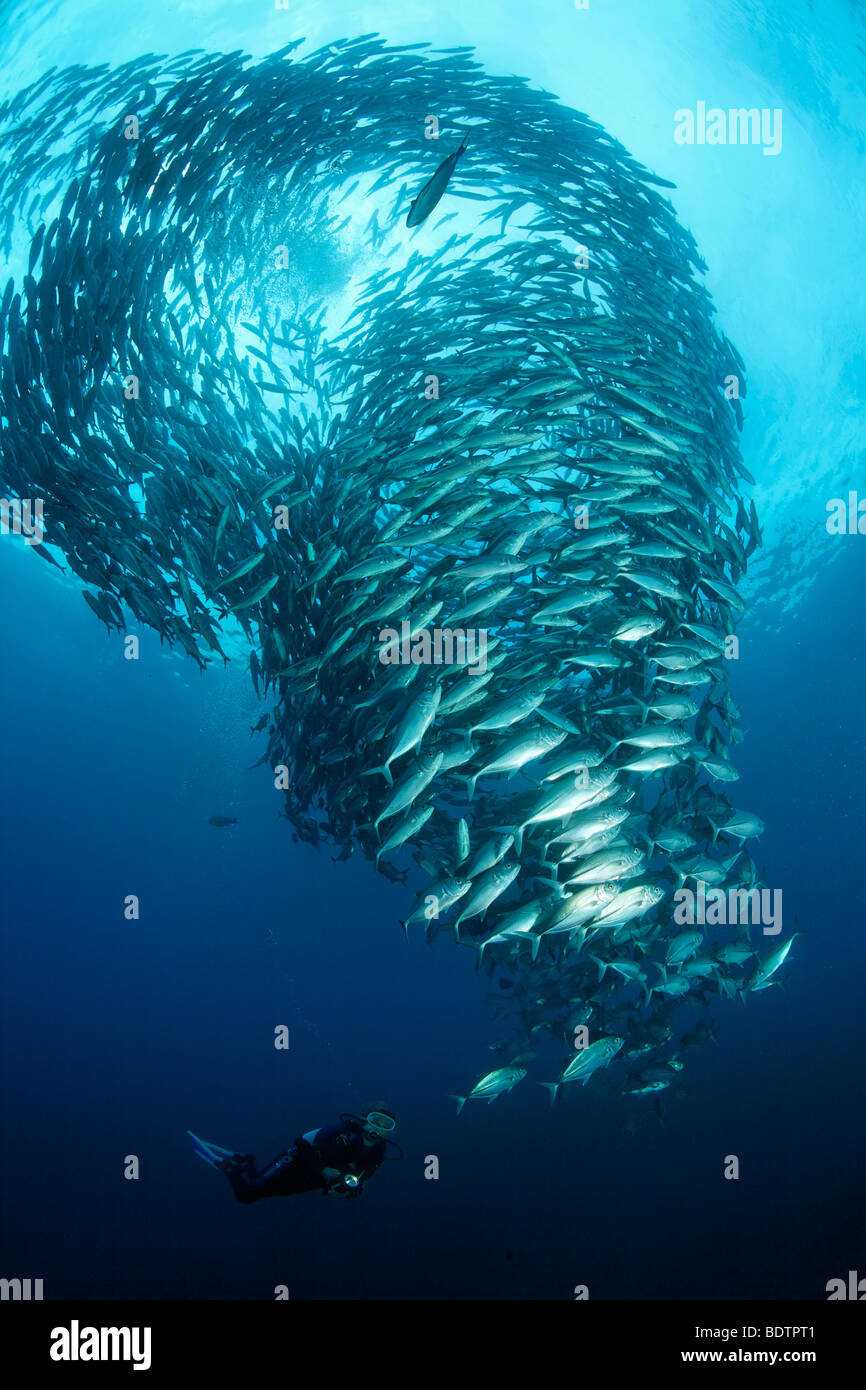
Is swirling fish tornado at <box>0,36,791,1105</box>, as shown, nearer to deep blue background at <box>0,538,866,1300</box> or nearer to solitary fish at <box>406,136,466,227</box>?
solitary fish at <box>406,136,466,227</box>

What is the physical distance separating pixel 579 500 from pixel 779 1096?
2753 cm

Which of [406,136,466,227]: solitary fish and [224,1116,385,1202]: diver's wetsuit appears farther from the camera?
[224,1116,385,1202]: diver's wetsuit

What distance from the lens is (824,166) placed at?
Result: 11.2 m

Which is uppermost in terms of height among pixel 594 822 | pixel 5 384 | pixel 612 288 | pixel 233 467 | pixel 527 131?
pixel 527 131

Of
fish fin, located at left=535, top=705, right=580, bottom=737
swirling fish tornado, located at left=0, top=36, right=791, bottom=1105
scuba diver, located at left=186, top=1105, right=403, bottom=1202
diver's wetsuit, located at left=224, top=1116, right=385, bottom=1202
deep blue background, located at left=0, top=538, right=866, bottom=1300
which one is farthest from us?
deep blue background, located at left=0, top=538, right=866, bottom=1300

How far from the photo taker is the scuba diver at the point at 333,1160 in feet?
22.6

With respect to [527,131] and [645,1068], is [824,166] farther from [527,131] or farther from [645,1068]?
[645,1068]

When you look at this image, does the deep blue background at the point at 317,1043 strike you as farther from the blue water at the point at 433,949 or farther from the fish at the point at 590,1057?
the fish at the point at 590,1057

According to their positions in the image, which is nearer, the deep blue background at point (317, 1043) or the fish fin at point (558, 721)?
the fish fin at point (558, 721)

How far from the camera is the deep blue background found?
67.3ft

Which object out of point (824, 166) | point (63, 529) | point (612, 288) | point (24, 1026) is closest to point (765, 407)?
point (824, 166)

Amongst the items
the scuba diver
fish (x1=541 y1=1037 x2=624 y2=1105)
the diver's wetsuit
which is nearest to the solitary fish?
fish (x1=541 y1=1037 x2=624 y2=1105)

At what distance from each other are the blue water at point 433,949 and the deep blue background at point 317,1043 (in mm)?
134

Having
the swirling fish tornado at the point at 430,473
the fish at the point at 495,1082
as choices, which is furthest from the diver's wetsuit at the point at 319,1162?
the swirling fish tornado at the point at 430,473
